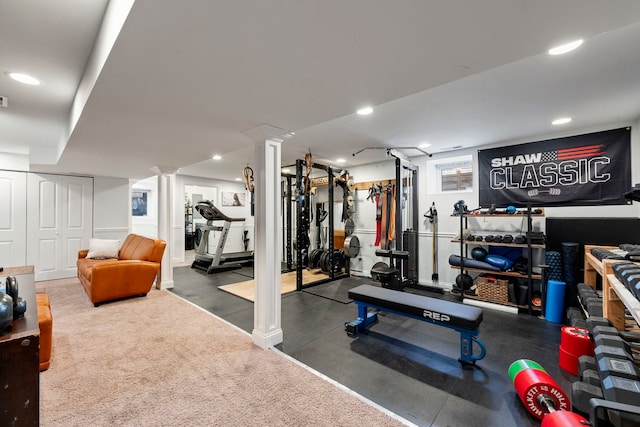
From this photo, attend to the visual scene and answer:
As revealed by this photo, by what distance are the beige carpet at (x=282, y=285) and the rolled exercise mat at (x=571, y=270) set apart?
3.71 meters

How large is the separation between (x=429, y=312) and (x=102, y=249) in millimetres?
5489

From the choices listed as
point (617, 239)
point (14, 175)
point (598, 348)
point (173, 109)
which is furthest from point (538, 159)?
point (14, 175)

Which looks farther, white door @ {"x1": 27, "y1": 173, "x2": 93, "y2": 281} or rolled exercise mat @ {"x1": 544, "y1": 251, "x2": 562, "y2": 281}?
white door @ {"x1": 27, "y1": 173, "x2": 93, "y2": 281}

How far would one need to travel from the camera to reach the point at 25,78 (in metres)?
2.10

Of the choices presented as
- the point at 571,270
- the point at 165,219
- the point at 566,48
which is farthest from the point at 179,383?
the point at 571,270

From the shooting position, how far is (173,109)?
6.69ft

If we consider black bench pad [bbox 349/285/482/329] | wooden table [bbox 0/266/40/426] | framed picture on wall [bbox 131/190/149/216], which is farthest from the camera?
framed picture on wall [bbox 131/190/149/216]

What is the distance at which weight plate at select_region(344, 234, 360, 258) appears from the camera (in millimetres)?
5602

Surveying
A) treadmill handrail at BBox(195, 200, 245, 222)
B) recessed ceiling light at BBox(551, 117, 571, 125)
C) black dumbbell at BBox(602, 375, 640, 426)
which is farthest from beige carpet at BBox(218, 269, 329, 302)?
recessed ceiling light at BBox(551, 117, 571, 125)

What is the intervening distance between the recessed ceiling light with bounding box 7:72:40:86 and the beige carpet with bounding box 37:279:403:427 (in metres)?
2.37

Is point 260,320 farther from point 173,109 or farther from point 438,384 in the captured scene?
point 173,109

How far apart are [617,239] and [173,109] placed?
4.94m

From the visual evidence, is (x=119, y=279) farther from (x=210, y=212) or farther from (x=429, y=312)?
(x=429, y=312)

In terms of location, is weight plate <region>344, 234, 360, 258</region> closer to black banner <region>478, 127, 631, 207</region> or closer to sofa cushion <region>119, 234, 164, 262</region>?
black banner <region>478, 127, 631, 207</region>
